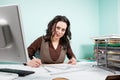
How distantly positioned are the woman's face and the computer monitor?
1036 millimetres

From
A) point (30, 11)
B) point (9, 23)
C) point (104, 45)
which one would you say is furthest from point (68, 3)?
point (9, 23)

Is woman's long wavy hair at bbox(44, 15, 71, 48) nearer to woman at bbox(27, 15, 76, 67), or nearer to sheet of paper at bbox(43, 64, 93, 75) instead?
woman at bbox(27, 15, 76, 67)

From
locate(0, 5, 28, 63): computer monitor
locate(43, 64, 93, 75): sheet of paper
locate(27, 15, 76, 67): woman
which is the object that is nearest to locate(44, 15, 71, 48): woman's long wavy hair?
locate(27, 15, 76, 67): woman

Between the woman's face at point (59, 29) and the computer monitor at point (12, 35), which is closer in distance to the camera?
the computer monitor at point (12, 35)

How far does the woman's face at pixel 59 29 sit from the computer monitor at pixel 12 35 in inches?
40.8

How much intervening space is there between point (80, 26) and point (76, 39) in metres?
0.19

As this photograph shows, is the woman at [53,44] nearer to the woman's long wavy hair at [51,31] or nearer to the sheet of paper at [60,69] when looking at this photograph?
the woman's long wavy hair at [51,31]

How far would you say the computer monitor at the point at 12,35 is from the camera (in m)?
0.98

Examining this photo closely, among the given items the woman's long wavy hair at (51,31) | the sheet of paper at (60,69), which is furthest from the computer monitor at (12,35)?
the woman's long wavy hair at (51,31)

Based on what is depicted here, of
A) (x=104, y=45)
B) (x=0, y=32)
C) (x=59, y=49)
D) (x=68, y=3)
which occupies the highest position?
(x=68, y=3)

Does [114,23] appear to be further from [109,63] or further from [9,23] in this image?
[9,23]

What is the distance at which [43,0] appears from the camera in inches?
93.4

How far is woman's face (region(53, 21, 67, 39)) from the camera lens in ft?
6.78

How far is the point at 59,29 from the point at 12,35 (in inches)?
42.8
